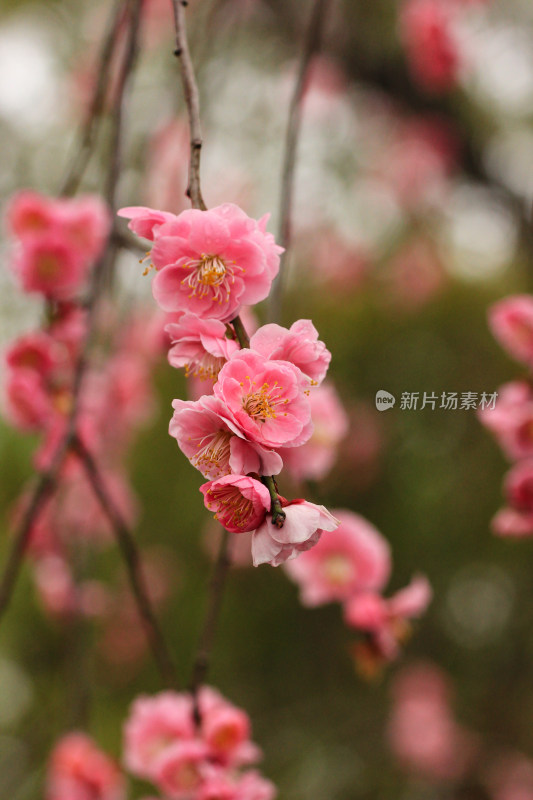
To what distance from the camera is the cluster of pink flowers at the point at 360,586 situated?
83 cm

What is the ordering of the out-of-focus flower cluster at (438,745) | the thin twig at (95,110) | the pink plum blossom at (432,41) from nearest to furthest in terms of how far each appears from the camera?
the thin twig at (95,110) < the pink plum blossom at (432,41) < the out-of-focus flower cluster at (438,745)

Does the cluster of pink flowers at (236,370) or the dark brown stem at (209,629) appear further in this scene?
the dark brown stem at (209,629)

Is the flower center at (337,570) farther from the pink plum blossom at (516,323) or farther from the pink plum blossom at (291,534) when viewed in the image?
the pink plum blossom at (291,534)

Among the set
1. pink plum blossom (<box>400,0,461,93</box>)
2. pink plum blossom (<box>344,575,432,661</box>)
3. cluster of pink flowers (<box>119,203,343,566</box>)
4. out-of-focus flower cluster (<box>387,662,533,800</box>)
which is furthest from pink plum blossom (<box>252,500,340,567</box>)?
out-of-focus flower cluster (<box>387,662,533,800</box>)

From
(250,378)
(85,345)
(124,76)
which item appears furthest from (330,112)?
(250,378)

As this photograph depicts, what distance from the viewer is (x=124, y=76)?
814 millimetres

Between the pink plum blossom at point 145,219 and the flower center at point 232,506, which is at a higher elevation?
the pink plum blossom at point 145,219

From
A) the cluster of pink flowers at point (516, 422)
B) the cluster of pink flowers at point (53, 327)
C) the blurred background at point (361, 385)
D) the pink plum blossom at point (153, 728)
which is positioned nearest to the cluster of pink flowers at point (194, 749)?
the pink plum blossom at point (153, 728)

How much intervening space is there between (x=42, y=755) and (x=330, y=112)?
2.24 meters

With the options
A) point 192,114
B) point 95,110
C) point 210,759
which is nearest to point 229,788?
point 210,759

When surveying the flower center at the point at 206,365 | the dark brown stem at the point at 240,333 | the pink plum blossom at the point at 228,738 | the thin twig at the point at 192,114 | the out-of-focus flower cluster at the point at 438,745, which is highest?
the thin twig at the point at 192,114

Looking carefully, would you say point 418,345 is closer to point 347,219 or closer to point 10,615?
point 347,219

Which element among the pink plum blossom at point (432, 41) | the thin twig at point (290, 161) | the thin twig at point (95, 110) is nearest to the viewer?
the thin twig at point (290, 161)

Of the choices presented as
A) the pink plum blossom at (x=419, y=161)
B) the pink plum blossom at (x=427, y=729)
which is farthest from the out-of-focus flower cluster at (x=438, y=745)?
the pink plum blossom at (x=419, y=161)
